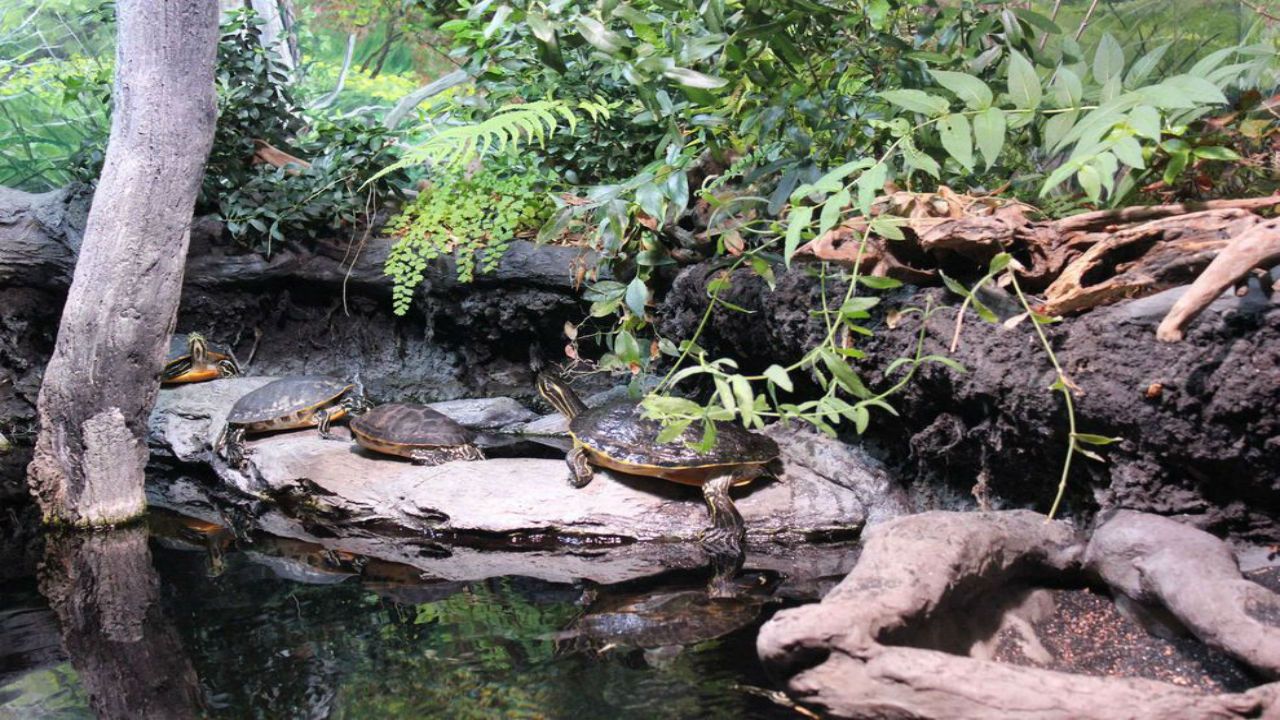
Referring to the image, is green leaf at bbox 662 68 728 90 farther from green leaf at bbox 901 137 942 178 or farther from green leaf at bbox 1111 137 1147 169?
green leaf at bbox 1111 137 1147 169

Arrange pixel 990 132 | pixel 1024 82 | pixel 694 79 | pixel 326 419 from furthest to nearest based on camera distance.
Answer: pixel 326 419 < pixel 694 79 < pixel 1024 82 < pixel 990 132

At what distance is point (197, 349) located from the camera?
6531 millimetres

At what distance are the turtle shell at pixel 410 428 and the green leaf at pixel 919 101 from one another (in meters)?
3.17

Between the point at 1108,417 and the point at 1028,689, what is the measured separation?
141cm

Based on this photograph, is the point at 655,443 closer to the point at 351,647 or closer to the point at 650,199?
the point at 650,199

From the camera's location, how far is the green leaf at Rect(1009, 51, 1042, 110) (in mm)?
2855

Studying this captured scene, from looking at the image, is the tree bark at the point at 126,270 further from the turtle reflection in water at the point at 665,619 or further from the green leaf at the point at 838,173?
the green leaf at the point at 838,173

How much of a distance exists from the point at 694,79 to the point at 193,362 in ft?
15.9

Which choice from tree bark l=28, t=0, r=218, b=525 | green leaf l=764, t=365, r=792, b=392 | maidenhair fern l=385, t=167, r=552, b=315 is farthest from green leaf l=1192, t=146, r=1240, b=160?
tree bark l=28, t=0, r=218, b=525

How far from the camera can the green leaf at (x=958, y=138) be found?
2.72 meters

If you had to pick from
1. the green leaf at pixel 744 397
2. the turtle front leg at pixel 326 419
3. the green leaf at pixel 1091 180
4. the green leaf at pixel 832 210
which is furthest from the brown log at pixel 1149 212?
the turtle front leg at pixel 326 419

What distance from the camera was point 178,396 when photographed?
20.7 ft

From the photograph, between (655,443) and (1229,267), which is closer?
(1229,267)

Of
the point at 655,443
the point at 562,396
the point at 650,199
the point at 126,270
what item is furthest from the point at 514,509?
the point at 126,270
